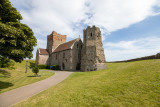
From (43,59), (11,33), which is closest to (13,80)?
A: (11,33)

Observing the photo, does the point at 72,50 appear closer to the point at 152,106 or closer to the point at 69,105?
the point at 69,105

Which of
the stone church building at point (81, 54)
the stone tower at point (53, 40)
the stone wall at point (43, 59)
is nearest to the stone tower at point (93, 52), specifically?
the stone church building at point (81, 54)

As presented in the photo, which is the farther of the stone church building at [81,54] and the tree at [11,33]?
the stone church building at [81,54]

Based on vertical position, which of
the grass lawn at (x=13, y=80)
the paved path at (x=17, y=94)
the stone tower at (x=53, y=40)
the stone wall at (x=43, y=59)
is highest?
the stone tower at (x=53, y=40)

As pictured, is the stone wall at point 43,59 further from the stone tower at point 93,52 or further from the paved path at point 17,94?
the paved path at point 17,94

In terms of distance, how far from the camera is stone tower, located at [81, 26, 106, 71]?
68.6 feet

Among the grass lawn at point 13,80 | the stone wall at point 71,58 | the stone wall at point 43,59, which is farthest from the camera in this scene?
the stone wall at point 43,59

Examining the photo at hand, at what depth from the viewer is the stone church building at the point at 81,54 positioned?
21344mm

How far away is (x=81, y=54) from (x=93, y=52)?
14.8 ft

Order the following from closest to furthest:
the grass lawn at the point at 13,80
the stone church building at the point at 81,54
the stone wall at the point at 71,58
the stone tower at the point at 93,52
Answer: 1. the grass lawn at the point at 13,80
2. the stone tower at the point at 93,52
3. the stone church building at the point at 81,54
4. the stone wall at the point at 71,58

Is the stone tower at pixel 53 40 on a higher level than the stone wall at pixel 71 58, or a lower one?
higher

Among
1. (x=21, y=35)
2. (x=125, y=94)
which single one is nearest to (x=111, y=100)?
(x=125, y=94)

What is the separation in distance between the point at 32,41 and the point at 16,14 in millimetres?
2916

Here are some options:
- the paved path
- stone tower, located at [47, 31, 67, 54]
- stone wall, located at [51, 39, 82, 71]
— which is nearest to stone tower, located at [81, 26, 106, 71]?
stone wall, located at [51, 39, 82, 71]
